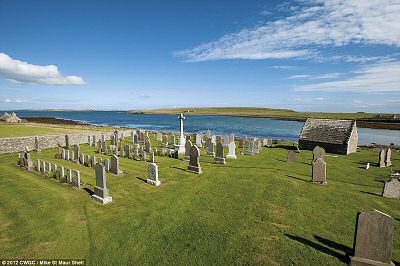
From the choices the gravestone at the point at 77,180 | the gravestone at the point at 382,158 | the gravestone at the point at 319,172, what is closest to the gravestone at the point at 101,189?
the gravestone at the point at 77,180

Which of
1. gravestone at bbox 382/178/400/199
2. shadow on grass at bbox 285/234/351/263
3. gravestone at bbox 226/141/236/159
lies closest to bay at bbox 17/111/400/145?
gravestone at bbox 226/141/236/159

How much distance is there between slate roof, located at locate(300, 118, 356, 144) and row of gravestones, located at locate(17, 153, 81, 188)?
2258cm

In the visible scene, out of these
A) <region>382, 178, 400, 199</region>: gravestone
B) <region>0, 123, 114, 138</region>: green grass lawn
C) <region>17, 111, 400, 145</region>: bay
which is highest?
<region>0, 123, 114, 138</region>: green grass lawn

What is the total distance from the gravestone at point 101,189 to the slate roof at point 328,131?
22092 millimetres

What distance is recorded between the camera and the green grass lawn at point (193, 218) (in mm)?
7512

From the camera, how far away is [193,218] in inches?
381

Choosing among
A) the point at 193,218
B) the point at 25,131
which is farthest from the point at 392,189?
the point at 25,131

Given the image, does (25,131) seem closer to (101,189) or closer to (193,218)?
(101,189)

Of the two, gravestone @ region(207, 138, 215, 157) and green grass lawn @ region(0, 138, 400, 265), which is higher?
gravestone @ region(207, 138, 215, 157)

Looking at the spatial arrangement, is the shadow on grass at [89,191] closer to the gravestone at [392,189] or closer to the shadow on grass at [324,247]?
the shadow on grass at [324,247]

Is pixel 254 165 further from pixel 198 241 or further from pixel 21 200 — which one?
pixel 21 200

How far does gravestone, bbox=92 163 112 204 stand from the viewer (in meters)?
11.4

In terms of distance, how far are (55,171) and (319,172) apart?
1583cm

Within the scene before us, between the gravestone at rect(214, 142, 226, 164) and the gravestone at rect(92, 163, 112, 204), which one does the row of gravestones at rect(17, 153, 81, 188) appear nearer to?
the gravestone at rect(92, 163, 112, 204)
